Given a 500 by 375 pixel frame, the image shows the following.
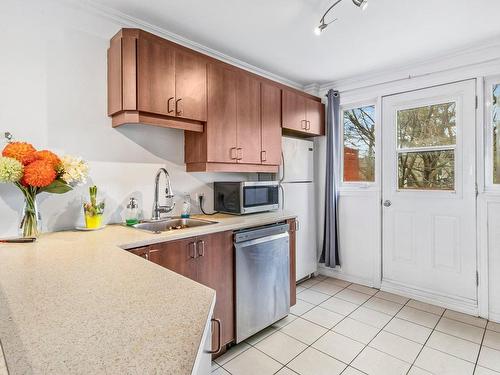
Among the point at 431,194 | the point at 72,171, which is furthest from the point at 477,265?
the point at 72,171

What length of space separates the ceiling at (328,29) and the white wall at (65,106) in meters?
0.34

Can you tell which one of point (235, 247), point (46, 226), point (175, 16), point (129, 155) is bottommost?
point (235, 247)

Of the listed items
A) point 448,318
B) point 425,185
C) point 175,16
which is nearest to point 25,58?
point 175,16

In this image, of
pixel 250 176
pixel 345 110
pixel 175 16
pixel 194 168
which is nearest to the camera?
pixel 175 16

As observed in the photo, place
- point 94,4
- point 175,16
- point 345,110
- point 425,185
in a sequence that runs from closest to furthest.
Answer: point 94,4, point 175,16, point 425,185, point 345,110

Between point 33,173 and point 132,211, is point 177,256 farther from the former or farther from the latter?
point 33,173

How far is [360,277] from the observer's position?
11.3 ft

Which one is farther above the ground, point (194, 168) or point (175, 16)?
point (175, 16)

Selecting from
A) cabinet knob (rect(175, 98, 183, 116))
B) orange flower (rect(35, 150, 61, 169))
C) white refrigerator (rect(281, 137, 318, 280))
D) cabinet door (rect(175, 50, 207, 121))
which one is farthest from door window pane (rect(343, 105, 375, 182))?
orange flower (rect(35, 150, 61, 169))

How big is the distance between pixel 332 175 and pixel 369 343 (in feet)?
6.13

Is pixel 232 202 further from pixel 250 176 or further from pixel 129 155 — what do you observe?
pixel 129 155

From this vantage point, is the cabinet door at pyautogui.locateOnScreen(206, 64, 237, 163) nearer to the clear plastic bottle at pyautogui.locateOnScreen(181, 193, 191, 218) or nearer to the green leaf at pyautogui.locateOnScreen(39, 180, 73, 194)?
the clear plastic bottle at pyautogui.locateOnScreen(181, 193, 191, 218)

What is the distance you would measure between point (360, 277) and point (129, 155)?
290 centimetres

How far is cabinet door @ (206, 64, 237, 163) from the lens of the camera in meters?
2.37
